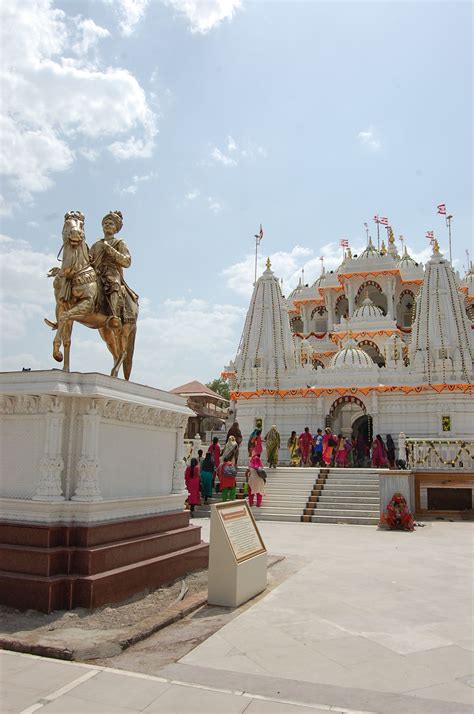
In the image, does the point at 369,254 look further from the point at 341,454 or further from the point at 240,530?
the point at 240,530

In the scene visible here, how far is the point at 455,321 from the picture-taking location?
89.7ft

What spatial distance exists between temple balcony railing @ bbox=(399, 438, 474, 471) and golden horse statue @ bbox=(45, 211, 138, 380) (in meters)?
11.2

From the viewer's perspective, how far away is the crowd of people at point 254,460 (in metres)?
13.4

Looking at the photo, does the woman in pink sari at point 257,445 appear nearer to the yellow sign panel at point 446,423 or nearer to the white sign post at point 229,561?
the white sign post at point 229,561

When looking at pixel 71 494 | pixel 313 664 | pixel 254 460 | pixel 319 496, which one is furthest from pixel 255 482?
pixel 313 664

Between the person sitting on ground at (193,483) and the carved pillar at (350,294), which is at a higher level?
the carved pillar at (350,294)

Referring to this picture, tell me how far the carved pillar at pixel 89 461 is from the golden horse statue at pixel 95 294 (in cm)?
104

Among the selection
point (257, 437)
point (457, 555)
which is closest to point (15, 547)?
point (457, 555)

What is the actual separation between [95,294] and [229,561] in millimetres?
3751

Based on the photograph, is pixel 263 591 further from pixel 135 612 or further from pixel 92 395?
pixel 92 395

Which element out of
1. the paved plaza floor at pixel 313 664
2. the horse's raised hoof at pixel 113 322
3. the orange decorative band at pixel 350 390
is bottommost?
the paved plaza floor at pixel 313 664

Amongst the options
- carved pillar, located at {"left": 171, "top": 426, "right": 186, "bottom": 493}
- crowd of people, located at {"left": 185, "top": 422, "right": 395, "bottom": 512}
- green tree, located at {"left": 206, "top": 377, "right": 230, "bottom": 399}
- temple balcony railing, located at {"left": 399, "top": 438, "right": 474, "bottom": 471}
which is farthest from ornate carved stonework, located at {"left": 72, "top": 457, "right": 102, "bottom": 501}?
green tree, located at {"left": 206, "top": 377, "right": 230, "bottom": 399}

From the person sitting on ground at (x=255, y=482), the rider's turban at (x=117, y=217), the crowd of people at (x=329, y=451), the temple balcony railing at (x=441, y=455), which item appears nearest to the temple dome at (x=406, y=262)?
the crowd of people at (x=329, y=451)

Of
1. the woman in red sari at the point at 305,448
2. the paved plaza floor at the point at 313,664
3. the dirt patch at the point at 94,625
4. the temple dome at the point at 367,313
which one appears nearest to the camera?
the paved plaza floor at the point at 313,664
